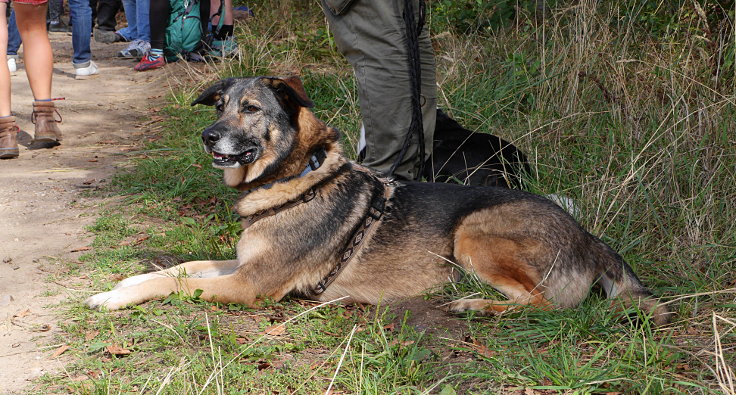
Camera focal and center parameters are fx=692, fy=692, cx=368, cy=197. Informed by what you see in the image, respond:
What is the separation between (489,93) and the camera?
6426 millimetres

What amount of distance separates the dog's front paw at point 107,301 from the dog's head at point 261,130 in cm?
83

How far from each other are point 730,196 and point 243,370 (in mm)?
3183

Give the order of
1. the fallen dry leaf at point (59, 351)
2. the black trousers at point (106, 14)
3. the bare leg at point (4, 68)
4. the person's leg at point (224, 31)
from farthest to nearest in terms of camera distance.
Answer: the black trousers at point (106, 14) → the person's leg at point (224, 31) → the bare leg at point (4, 68) → the fallen dry leaf at point (59, 351)

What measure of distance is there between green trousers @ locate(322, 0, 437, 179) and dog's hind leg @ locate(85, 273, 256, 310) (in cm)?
168

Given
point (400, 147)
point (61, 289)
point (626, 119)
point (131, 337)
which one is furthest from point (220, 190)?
point (626, 119)

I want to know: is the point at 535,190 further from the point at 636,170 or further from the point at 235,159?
the point at 235,159

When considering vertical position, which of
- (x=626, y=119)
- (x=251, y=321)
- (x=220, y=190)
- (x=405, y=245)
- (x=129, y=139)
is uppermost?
(x=626, y=119)

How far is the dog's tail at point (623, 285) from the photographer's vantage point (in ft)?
10.7

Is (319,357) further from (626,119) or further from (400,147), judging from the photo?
(626,119)

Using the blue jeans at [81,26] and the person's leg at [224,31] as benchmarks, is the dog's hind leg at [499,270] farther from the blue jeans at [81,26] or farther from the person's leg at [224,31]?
the blue jeans at [81,26]

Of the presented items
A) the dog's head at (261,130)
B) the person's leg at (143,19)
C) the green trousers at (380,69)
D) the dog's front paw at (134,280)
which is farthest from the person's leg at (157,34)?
the dog's front paw at (134,280)

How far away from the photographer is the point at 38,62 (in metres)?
6.45

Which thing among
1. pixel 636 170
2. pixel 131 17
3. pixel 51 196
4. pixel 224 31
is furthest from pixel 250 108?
pixel 131 17

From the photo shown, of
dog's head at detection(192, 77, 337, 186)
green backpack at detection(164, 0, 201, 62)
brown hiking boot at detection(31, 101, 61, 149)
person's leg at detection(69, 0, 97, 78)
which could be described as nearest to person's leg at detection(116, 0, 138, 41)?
person's leg at detection(69, 0, 97, 78)
